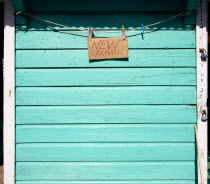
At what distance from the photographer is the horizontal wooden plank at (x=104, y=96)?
8.52 ft

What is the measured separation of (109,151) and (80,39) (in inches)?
51.0

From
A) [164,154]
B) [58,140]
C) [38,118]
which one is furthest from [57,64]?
[164,154]

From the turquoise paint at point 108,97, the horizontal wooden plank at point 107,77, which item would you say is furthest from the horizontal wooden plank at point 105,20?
the horizontal wooden plank at point 107,77

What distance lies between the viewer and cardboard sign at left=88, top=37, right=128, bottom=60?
2.57 metres

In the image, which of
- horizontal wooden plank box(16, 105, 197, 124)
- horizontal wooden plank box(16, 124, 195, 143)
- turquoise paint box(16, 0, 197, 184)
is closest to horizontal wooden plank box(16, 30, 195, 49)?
turquoise paint box(16, 0, 197, 184)

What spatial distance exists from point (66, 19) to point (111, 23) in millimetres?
509

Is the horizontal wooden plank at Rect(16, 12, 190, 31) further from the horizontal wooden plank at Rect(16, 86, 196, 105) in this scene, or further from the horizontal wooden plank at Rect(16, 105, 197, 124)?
the horizontal wooden plank at Rect(16, 105, 197, 124)

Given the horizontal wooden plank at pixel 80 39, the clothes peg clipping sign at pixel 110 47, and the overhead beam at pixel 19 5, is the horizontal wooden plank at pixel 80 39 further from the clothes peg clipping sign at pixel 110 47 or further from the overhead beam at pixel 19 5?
the overhead beam at pixel 19 5

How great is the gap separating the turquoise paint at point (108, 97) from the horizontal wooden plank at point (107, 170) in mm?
11

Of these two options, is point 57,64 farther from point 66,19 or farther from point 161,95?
point 161,95

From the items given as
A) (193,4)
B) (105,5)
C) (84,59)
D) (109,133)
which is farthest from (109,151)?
(193,4)

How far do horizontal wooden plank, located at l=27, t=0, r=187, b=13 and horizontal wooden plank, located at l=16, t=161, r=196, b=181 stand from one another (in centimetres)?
174

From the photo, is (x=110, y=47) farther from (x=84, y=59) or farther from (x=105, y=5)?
(x=105, y=5)

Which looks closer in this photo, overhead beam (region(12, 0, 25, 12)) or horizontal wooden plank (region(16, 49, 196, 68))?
overhead beam (region(12, 0, 25, 12))
